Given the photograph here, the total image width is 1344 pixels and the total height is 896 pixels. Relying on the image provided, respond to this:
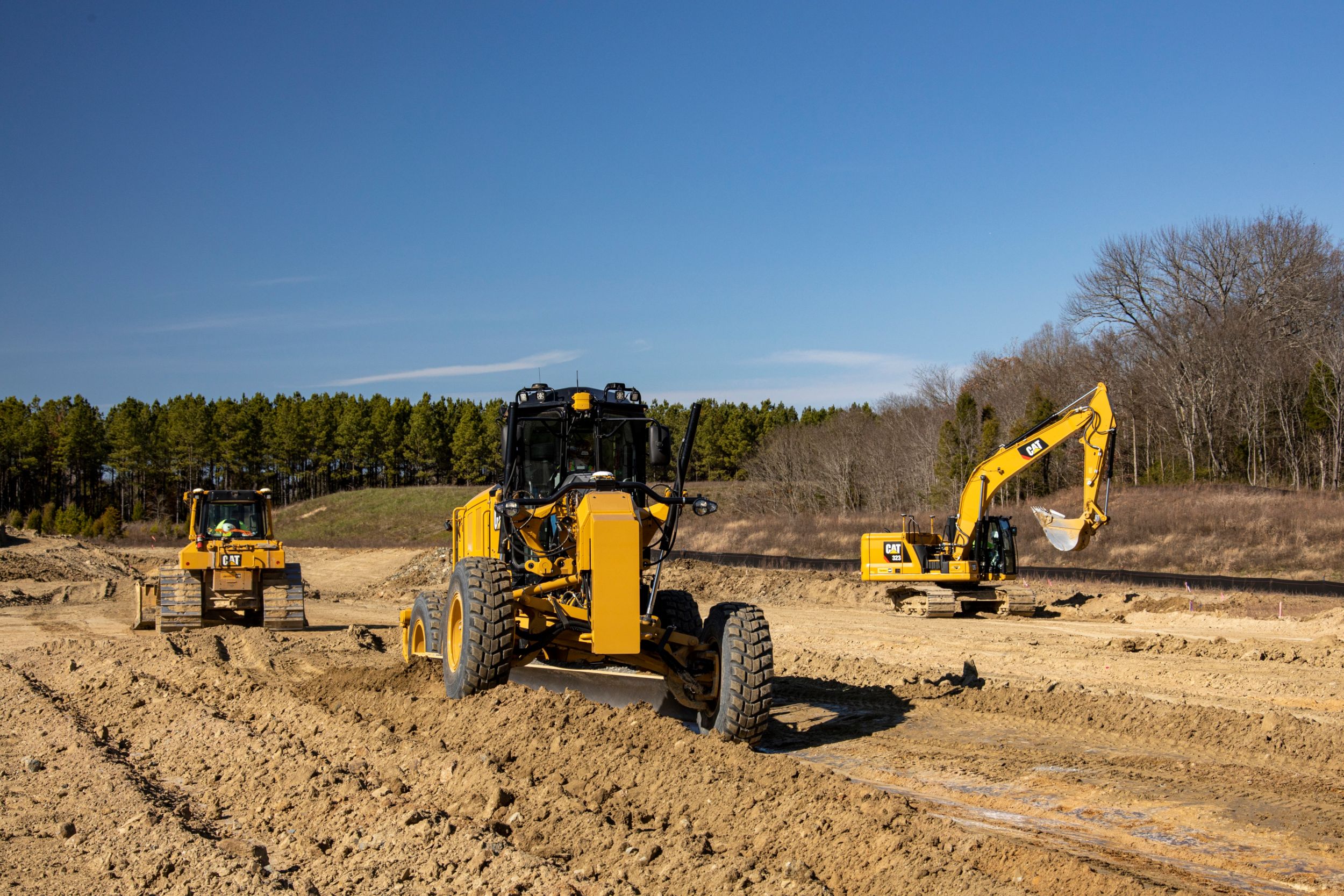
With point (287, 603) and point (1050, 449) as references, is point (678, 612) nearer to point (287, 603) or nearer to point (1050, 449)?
point (287, 603)

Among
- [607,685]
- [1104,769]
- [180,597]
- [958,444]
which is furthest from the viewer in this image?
[958,444]

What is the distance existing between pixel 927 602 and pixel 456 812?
16.1 meters

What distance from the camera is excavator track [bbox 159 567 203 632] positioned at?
1838cm

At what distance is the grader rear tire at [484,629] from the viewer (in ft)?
28.0

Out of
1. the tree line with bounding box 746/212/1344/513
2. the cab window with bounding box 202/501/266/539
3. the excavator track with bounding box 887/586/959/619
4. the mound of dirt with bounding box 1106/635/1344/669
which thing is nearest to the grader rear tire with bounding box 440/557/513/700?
the mound of dirt with bounding box 1106/635/1344/669

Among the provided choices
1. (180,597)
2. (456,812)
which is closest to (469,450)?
(180,597)

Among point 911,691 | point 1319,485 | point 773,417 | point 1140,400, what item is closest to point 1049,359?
point 1140,400

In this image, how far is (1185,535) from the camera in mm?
33562

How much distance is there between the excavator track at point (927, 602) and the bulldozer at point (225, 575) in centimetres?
1245

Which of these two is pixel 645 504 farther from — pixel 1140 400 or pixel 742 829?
pixel 1140 400

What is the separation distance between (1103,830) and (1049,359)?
65.6 metres

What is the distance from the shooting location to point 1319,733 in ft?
30.1

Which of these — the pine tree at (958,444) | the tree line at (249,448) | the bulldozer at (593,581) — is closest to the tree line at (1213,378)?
the pine tree at (958,444)

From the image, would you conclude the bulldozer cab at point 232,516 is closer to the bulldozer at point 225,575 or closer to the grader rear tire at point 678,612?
the bulldozer at point 225,575
